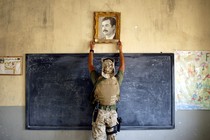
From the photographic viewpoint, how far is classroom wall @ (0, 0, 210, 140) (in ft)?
9.90

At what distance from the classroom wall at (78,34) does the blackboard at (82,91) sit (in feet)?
0.36

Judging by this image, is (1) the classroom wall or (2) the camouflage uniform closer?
(2) the camouflage uniform

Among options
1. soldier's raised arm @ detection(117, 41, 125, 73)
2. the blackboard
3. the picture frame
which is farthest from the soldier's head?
the picture frame

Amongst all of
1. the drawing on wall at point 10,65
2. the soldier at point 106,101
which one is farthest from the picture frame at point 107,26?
the drawing on wall at point 10,65

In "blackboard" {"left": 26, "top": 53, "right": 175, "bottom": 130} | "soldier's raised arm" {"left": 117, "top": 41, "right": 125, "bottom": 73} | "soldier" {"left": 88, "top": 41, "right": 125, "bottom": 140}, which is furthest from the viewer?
"blackboard" {"left": 26, "top": 53, "right": 175, "bottom": 130}

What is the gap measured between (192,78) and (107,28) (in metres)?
1.41

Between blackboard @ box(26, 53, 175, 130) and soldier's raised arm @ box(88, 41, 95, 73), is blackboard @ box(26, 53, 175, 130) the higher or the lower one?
the lower one

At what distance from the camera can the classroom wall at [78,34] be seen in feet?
9.90

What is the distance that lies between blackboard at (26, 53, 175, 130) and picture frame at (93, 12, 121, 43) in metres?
0.31

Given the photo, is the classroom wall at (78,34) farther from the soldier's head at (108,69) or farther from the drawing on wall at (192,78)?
the soldier's head at (108,69)

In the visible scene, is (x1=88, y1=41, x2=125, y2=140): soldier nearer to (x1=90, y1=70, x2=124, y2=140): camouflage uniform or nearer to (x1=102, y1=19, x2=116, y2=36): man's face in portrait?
(x1=90, y1=70, x2=124, y2=140): camouflage uniform

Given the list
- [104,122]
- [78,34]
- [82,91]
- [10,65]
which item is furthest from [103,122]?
[10,65]

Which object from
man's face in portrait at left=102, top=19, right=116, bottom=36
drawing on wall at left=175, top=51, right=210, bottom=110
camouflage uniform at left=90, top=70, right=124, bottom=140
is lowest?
camouflage uniform at left=90, top=70, right=124, bottom=140

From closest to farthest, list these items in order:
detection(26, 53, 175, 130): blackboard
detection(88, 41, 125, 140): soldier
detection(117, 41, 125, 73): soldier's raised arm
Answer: detection(88, 41, 125, 140): soldier < detection(117, 41, 125, 73): soldier's raised arm < detection(26, 53, 175, 130): blackboard
